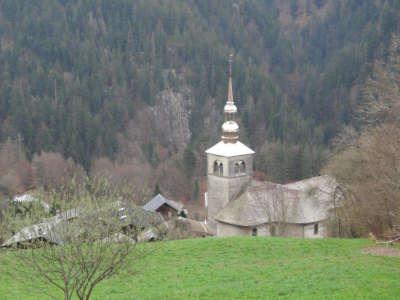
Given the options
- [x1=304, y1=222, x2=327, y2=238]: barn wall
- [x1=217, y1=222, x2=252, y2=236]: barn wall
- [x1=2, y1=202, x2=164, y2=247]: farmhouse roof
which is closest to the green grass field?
[x1=2, y1=202, x2=164, y2=247]: farmhouse roof

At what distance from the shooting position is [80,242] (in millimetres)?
19125

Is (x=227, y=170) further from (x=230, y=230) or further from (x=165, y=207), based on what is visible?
(x=165, y=207)

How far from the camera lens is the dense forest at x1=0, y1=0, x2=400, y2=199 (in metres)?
118

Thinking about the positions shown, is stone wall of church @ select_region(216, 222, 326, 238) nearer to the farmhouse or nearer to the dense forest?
the farmhouse

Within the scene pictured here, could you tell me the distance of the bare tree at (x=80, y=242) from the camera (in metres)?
18.9

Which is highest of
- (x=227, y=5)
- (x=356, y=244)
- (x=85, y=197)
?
(x=227, y=5)

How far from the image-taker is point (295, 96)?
162000mm

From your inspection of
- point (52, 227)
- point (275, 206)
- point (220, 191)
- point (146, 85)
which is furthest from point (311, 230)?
point (146, 85)

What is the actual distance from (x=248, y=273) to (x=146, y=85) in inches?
4509

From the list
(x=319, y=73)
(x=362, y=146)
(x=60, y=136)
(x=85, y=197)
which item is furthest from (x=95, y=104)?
(x=85, y=197)

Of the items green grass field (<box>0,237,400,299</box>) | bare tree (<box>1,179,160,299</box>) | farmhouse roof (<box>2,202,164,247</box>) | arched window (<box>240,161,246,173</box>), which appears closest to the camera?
bare tree (<box>1,179,160,299</box>)

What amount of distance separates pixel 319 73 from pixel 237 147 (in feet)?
390

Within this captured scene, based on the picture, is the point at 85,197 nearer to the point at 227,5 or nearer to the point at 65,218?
the point at 65,218

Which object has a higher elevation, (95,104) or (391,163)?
(95,104)
